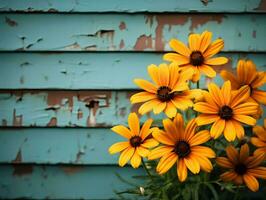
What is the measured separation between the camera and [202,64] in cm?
132

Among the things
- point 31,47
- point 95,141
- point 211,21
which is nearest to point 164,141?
point 95,141

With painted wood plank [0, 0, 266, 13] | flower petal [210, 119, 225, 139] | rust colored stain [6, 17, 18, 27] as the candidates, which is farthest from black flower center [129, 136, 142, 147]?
rust colored stain [6, 17, 18, 27]

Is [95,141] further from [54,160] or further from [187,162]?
[187,162]

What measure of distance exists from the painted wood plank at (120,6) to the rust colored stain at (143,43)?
4.6 inches

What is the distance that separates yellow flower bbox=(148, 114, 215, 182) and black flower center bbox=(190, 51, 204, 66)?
206 mm

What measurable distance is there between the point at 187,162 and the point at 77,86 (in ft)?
2.23

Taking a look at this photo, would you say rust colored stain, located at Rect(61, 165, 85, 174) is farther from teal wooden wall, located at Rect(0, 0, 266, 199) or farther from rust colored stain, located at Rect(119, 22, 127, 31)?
rust colored stain, located at Rect(119, 22, 127, 31)

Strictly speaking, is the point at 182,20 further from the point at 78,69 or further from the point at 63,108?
the point at 63,108

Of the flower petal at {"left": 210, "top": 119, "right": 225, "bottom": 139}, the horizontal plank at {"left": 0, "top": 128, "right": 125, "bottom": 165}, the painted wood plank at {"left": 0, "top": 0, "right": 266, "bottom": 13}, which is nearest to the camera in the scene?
the flower petal at {"left": 210, "top": 119, "right": 225, "bottom": 139}

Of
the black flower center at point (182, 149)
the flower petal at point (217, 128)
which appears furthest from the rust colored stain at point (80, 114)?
the flower petal at point (217, 128)

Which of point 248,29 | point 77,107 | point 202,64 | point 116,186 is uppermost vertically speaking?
point 248,29

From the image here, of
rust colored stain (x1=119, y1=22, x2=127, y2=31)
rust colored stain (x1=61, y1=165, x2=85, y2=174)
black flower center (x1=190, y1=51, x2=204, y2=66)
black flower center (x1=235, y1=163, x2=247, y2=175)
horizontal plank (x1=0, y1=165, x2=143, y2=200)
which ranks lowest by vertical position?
horizontal plank (x1=0, y1=165, x2=143, y2=200)

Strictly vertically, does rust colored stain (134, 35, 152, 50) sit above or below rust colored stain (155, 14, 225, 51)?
below

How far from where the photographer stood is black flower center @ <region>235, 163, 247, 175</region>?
132 centimetres
